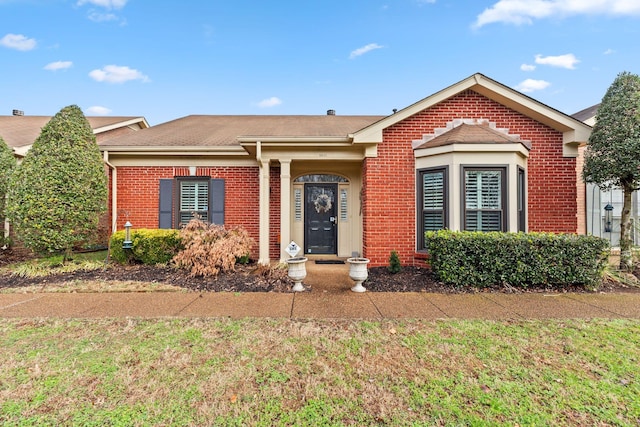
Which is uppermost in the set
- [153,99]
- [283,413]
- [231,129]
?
[153,99]

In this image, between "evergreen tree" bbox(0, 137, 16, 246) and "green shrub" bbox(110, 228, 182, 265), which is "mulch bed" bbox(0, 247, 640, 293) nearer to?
"green shrub" bbox(110, 228, 182, 265)

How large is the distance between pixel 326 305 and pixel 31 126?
1401 centimetres

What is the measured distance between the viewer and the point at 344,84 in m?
15.6

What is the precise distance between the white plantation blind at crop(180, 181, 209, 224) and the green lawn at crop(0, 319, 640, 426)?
4.62 metres

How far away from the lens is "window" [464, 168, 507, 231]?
6.35 meters

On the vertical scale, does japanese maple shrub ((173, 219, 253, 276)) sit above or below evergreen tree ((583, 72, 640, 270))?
below

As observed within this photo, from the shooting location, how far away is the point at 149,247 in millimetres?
6832

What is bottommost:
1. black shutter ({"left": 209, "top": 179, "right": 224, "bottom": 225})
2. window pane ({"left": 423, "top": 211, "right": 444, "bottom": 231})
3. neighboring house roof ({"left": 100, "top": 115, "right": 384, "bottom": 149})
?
window pane ({"left": 423, "top": 211, "right": 444, "bottom": 231})

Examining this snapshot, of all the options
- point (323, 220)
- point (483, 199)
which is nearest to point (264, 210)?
point (323, 220)

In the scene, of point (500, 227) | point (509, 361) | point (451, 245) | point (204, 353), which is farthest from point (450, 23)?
point (204, 353)

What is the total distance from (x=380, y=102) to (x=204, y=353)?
16069 millimetres

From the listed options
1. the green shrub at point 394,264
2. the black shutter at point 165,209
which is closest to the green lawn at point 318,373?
the green shrub at point 394,264

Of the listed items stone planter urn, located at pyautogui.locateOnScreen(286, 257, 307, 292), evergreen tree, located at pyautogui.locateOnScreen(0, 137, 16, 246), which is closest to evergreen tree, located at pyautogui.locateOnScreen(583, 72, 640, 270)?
stone planter urn, located at pyautogui.locateOnScreen(286, 257, 307, 292)

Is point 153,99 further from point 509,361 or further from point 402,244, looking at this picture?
point 509,361
